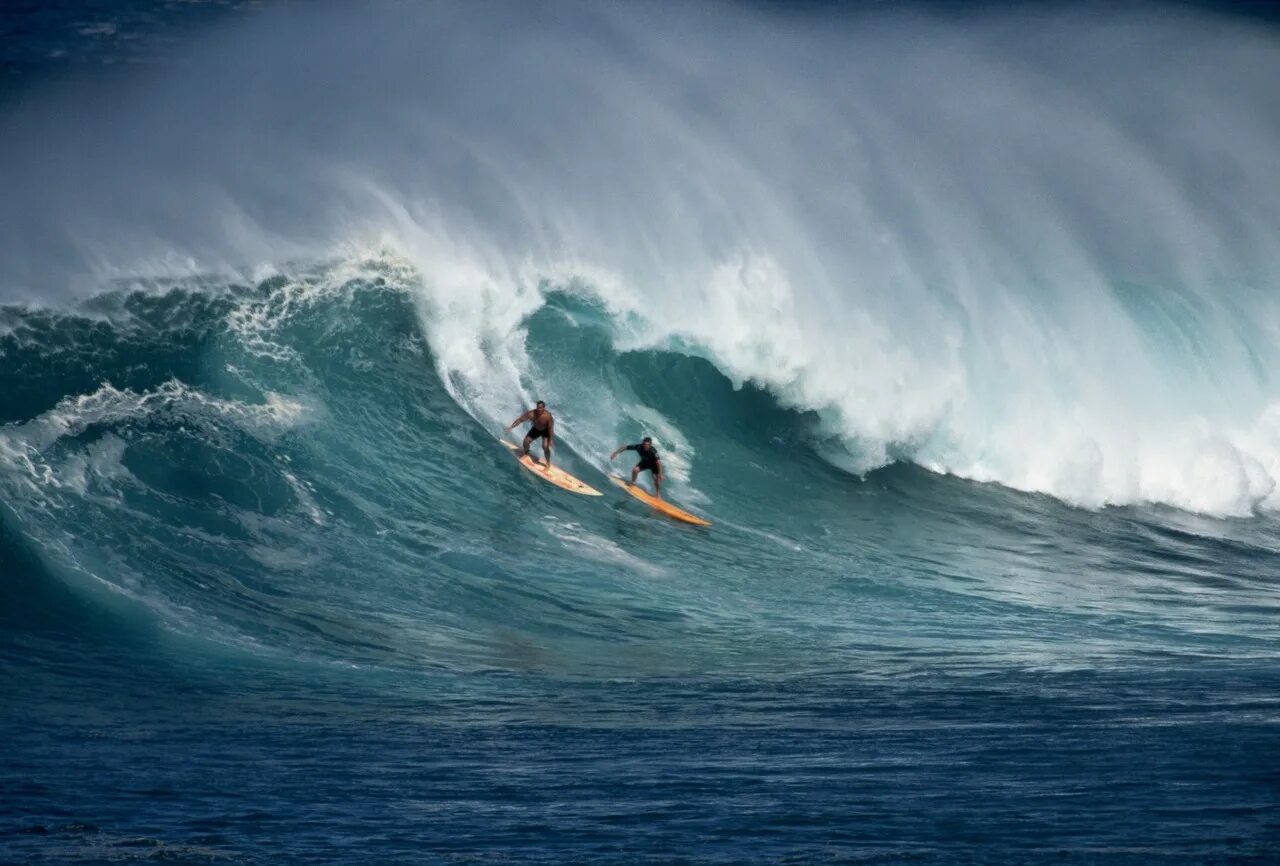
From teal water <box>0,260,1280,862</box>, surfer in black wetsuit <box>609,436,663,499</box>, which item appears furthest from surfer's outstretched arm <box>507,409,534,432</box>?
surfer in black wetsuit <box>609,436,663,499</box>

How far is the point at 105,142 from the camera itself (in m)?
22.2

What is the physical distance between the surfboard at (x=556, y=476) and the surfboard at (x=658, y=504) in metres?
0.47

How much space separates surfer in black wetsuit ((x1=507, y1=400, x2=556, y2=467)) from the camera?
55.8 ft

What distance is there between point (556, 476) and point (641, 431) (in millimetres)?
2351

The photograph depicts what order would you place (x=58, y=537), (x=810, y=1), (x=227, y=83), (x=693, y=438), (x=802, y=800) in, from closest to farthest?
(x=802, y=800), (x=58, y=537), (x=693, y=438), (x=227, y=83), (x=810, y=1)

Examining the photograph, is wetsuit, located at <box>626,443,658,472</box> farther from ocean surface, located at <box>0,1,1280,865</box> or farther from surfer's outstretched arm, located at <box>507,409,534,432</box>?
surfer's outstretched arm, located at <box>507,409,534,432</box>

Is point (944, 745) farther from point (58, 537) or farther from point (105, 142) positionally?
point (105, 142)

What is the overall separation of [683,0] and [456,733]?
18131 millimetres

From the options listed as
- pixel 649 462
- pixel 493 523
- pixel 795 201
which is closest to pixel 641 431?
pixel 649 462

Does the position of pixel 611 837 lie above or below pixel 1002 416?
below

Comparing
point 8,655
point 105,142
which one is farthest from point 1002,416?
point 8,655

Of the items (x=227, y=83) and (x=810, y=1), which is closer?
(x=227, y=83)

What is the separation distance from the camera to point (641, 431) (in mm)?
19016

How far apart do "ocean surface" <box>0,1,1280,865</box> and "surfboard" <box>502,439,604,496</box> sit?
1.28 ft
